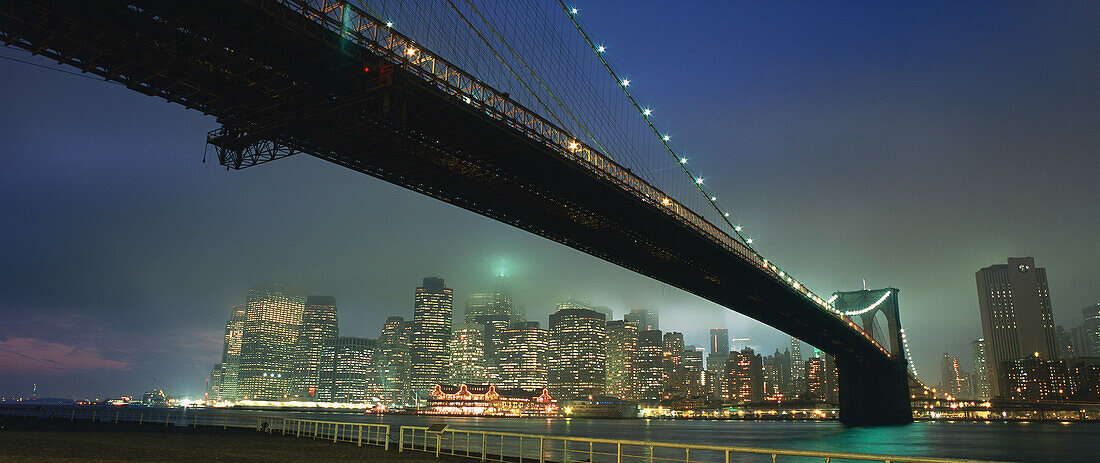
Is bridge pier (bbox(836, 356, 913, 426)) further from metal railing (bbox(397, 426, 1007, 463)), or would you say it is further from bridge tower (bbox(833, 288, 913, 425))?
metal railing (bbox(397, 426, 1007, 463))

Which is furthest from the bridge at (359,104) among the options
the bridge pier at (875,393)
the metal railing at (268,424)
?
the bridge pier at (875,393)

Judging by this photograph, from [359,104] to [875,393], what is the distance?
8437 cm

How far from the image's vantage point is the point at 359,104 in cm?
2452

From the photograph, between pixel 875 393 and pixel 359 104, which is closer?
pixel 359 104

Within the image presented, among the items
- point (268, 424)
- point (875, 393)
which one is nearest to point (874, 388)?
point (875, 393)

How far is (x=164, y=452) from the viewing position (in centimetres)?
2158

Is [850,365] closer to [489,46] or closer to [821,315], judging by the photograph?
[821,315]

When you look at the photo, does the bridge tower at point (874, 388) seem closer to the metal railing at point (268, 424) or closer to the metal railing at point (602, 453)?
the metal railing at point (602, 453)

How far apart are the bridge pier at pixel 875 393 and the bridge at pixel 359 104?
53212 mm

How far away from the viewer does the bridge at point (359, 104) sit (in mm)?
19344

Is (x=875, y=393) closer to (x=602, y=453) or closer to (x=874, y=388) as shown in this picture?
(x=874, y=388)

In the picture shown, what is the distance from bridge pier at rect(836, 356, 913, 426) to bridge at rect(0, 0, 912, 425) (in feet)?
175

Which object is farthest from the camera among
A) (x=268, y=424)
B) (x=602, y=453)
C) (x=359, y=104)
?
(x=268, y=424)

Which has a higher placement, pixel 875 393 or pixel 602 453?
pixel 875 393
